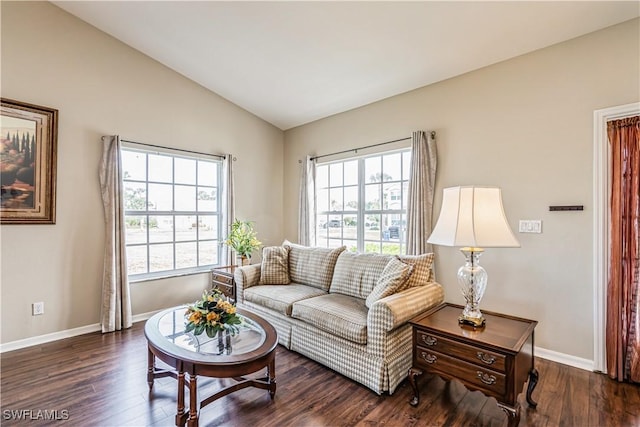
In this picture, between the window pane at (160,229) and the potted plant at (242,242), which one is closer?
the window pane at (160,229)

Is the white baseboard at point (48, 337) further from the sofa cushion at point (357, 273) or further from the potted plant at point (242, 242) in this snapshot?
the sofa cushion at point (357, 273)

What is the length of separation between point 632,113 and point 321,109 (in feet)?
10.5

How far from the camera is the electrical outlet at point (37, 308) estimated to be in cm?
304

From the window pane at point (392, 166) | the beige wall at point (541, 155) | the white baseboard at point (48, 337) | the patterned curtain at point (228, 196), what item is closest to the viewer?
the beige wall at point (541, 155)

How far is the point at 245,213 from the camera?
15.6 feet

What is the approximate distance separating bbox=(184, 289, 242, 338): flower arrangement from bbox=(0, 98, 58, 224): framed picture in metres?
2.17

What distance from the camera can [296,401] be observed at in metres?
2.14

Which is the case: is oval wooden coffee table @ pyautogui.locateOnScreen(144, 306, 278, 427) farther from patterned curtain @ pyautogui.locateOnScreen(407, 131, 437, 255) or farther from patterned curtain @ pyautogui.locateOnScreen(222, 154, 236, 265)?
patterned curtain @ pyautogui.locateOnScreen(222, 154, 236, 265)

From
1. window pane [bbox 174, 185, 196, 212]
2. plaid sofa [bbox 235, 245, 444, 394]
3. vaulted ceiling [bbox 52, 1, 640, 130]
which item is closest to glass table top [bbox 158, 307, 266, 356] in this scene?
plaid sofa [bbox 235, 245, 444, 394]

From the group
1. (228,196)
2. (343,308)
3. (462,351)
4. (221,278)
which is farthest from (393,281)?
(228,196)

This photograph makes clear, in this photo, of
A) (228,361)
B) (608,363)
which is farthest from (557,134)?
(228,361)

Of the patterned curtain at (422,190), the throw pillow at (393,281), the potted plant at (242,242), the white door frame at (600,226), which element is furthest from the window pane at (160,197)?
the white door frame at (600,226)

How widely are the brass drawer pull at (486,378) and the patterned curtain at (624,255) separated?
4.77ft

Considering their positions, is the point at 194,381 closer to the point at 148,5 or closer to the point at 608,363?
the point at 608,363
